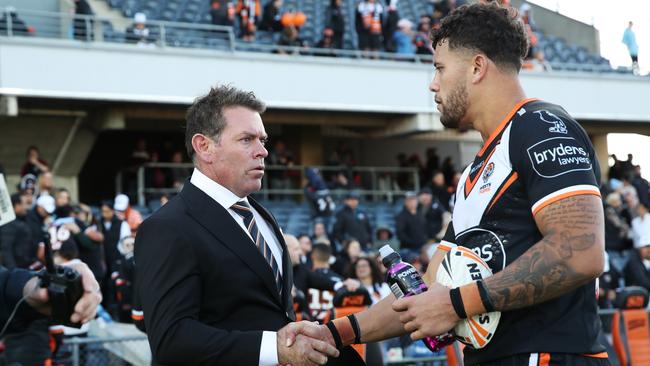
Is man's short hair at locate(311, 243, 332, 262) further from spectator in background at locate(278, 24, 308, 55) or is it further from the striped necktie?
spectator in background at locate(278, 24, 308, 55)

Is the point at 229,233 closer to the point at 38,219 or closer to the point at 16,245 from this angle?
the point at 16,245

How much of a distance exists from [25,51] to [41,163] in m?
2.51

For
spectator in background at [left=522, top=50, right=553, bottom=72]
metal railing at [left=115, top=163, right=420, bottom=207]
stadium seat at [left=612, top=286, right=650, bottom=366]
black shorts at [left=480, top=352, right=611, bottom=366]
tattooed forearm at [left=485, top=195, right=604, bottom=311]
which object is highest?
spectator in background at [left=522, top=50, right=553, bottom=72]

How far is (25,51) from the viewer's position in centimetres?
1598

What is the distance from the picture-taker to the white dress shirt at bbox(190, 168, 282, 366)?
3510 mm

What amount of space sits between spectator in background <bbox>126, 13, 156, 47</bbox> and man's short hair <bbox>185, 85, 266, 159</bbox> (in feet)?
43.1

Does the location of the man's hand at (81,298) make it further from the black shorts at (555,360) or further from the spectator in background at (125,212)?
the spectator in background at (125,212)

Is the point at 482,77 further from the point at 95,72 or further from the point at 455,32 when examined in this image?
the point at 95,72

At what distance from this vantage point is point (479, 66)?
3.33 metres

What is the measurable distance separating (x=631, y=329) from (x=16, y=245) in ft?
21.5

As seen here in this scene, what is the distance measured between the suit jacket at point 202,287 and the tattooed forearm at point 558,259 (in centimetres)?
100

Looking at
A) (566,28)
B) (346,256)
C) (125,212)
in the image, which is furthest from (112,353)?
(566,28)

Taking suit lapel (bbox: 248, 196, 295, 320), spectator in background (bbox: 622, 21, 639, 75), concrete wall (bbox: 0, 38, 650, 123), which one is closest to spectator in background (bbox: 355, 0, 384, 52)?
concrete wall (bbox: 0, 38, 650, 123)

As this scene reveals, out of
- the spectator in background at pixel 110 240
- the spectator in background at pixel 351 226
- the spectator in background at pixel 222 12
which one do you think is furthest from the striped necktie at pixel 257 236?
the spectator in background at pixel 222 12
